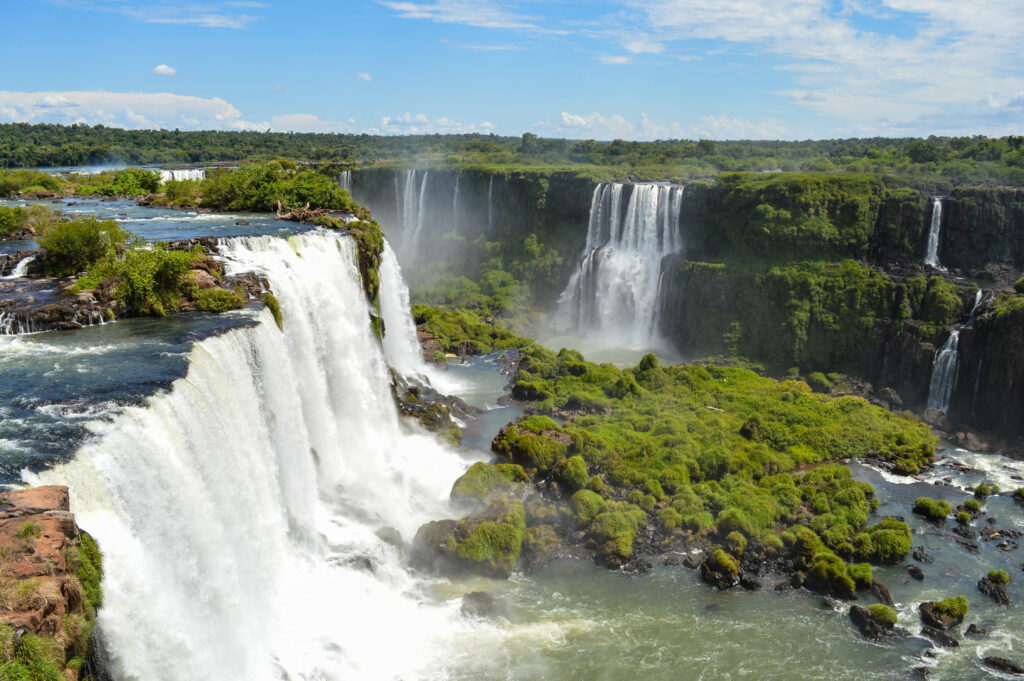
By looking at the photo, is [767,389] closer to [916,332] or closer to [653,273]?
[916,332]

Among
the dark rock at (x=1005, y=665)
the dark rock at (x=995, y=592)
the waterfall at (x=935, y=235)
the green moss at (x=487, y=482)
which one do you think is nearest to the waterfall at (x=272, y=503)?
the green moss at (x=487, y=482)

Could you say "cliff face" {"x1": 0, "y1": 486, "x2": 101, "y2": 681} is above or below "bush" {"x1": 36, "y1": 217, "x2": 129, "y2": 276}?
below

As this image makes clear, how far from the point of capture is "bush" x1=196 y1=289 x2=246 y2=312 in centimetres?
2130

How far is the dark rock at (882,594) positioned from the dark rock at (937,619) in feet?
2.63

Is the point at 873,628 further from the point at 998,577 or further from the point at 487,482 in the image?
the point at 487,482

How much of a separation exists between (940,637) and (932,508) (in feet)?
22.3

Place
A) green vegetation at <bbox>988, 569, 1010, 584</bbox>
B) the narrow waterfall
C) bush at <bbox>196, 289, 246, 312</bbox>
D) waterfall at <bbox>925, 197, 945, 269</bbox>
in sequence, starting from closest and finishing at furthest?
1. green vegetation at <bbox>988, 569, 1010, 584</bbox>
2. bush at <bbox>196, 289, 246, 312</bbox>
3. waterfall at <bbox>925, 197, 945, 269</bbox>
4. the narrow waterfall

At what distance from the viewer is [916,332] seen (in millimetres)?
34500

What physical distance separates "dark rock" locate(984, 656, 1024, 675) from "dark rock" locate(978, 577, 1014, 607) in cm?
274

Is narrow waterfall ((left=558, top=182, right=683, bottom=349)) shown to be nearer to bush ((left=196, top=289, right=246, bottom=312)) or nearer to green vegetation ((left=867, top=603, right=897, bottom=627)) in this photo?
green vegetation ((left=867, top=603, right=897, bottom=627))

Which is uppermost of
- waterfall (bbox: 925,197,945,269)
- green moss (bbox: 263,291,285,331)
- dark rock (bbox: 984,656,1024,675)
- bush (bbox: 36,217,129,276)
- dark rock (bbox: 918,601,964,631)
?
waterfall (bbox: 925,197,945,269)

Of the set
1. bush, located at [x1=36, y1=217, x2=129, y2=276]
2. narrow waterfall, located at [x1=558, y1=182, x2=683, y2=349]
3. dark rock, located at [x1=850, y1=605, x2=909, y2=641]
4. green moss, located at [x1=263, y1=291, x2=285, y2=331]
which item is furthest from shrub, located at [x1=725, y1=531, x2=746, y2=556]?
narrow waterfall, located at [x1=558, y1=182, x2=683, y2=349]

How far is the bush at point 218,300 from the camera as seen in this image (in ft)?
69.9

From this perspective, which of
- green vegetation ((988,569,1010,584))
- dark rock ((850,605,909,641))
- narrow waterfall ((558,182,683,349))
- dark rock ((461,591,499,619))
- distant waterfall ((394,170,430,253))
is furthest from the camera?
distant waterfall ((394,170,430,253))
